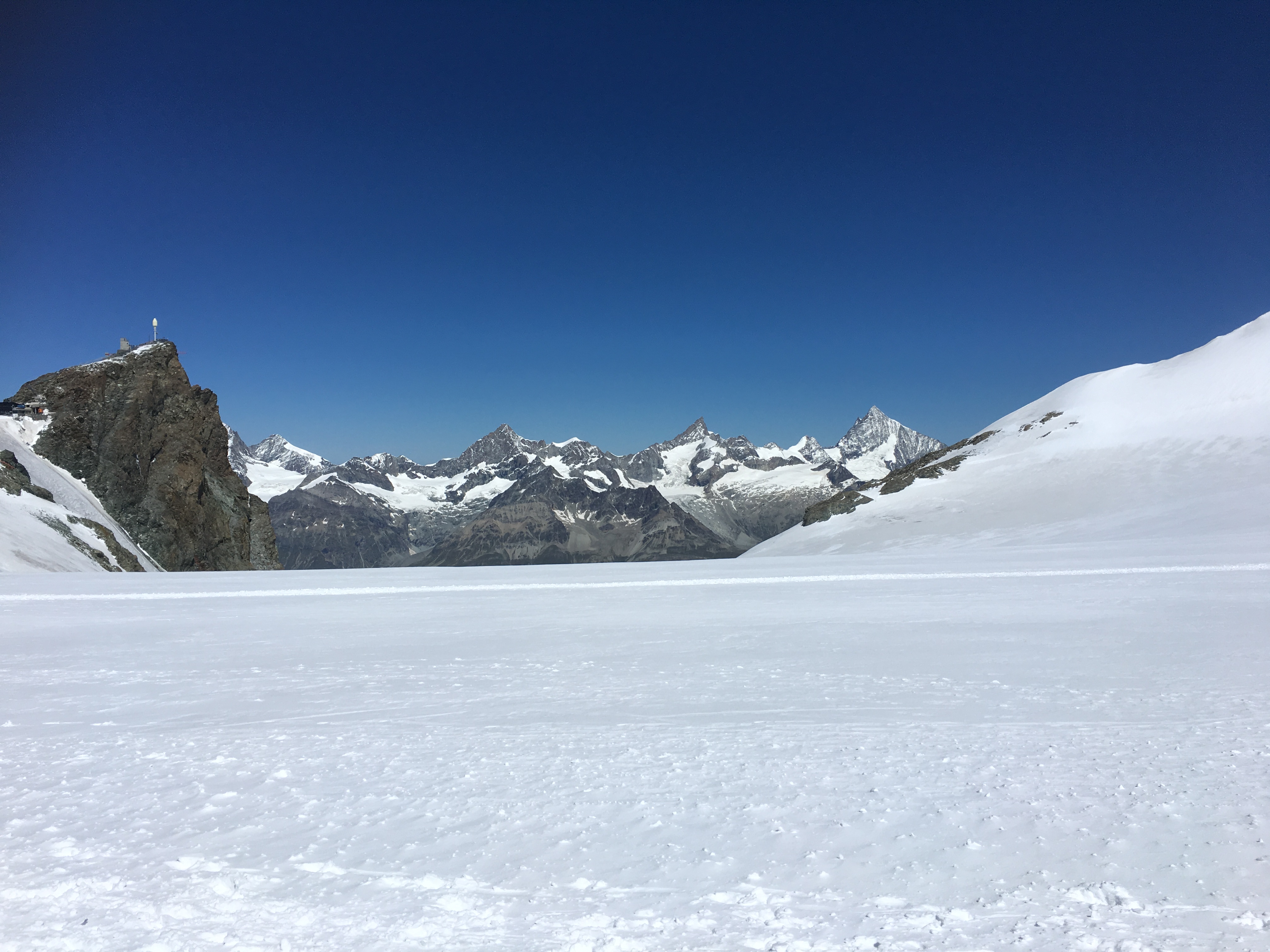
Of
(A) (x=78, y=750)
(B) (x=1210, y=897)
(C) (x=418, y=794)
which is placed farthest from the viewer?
(A) (x=78, y=750)

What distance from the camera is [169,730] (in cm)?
803

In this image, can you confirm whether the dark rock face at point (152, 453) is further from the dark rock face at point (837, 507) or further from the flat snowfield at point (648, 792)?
the flat snowfield at point (648, 792)

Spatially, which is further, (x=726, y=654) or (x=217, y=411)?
(x=217, y=411)

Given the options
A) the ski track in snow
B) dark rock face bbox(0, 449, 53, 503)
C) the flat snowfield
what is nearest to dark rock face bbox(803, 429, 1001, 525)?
the ski track in snow

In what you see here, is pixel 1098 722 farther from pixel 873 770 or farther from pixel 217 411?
pixel 217 411

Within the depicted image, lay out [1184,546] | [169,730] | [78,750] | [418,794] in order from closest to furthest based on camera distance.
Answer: [418,794] → [78,750] → [169,730] → [1184,546]

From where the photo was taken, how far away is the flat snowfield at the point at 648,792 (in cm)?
438

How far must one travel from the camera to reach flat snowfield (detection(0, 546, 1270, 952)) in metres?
4.38

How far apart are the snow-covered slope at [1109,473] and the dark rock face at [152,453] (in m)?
56.0

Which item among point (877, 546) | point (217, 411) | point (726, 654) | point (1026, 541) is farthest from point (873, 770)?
point (217, 411)

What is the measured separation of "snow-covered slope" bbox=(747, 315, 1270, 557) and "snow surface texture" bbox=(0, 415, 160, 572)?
44.1 meters

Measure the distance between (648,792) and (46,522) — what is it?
5611 centimetres

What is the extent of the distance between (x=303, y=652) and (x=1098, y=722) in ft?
38.1

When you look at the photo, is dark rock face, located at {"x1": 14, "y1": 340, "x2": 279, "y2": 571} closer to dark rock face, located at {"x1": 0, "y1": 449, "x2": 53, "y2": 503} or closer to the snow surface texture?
the snow surface texture
